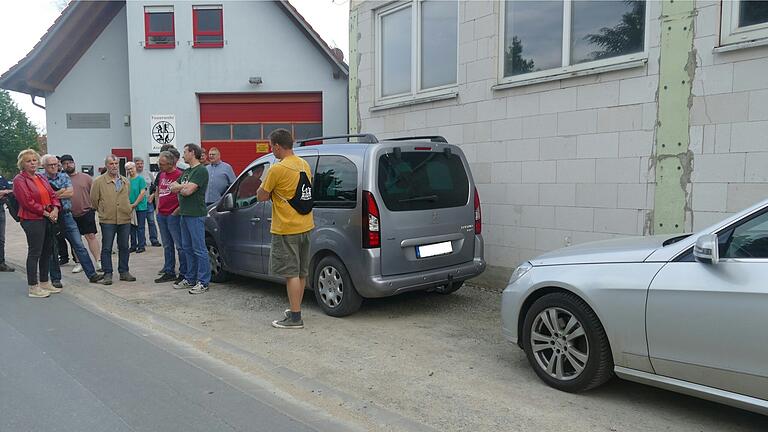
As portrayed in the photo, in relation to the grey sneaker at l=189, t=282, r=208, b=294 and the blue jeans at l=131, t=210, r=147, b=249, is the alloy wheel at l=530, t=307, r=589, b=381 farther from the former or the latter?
the blue jeans at l=131, t=210, r=147, b=249

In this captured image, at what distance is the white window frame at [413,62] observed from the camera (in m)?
8.40

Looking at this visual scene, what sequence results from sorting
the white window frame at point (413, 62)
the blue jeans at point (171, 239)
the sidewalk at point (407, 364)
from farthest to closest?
1. the white window frame at point (413, 62)
2. the blue jeans at point (171, 239)
3. the sidewalk at point (407, 364)

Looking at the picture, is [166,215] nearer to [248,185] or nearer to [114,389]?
[248,185]

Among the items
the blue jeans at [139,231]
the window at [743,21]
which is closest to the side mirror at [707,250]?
the window at [743,21]

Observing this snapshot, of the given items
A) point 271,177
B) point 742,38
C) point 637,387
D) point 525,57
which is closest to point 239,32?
point 525,57

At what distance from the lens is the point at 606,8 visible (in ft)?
21.5

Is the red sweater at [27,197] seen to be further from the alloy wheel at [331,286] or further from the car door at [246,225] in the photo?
the alloy wheel at [331,286]

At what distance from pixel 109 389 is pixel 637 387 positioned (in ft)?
12.6

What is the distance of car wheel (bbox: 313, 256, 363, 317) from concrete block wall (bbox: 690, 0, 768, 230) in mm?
3524

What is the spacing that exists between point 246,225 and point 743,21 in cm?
574

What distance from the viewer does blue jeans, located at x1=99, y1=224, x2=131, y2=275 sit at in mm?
8016

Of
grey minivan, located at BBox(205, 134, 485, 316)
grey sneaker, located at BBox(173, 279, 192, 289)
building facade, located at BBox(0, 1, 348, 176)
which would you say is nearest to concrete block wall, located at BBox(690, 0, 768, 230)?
grey minivan, located at BBox(205, 134, 485, 316)

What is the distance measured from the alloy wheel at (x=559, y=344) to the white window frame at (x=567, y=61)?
11.2ft

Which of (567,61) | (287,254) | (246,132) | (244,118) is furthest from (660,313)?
(244,118)
